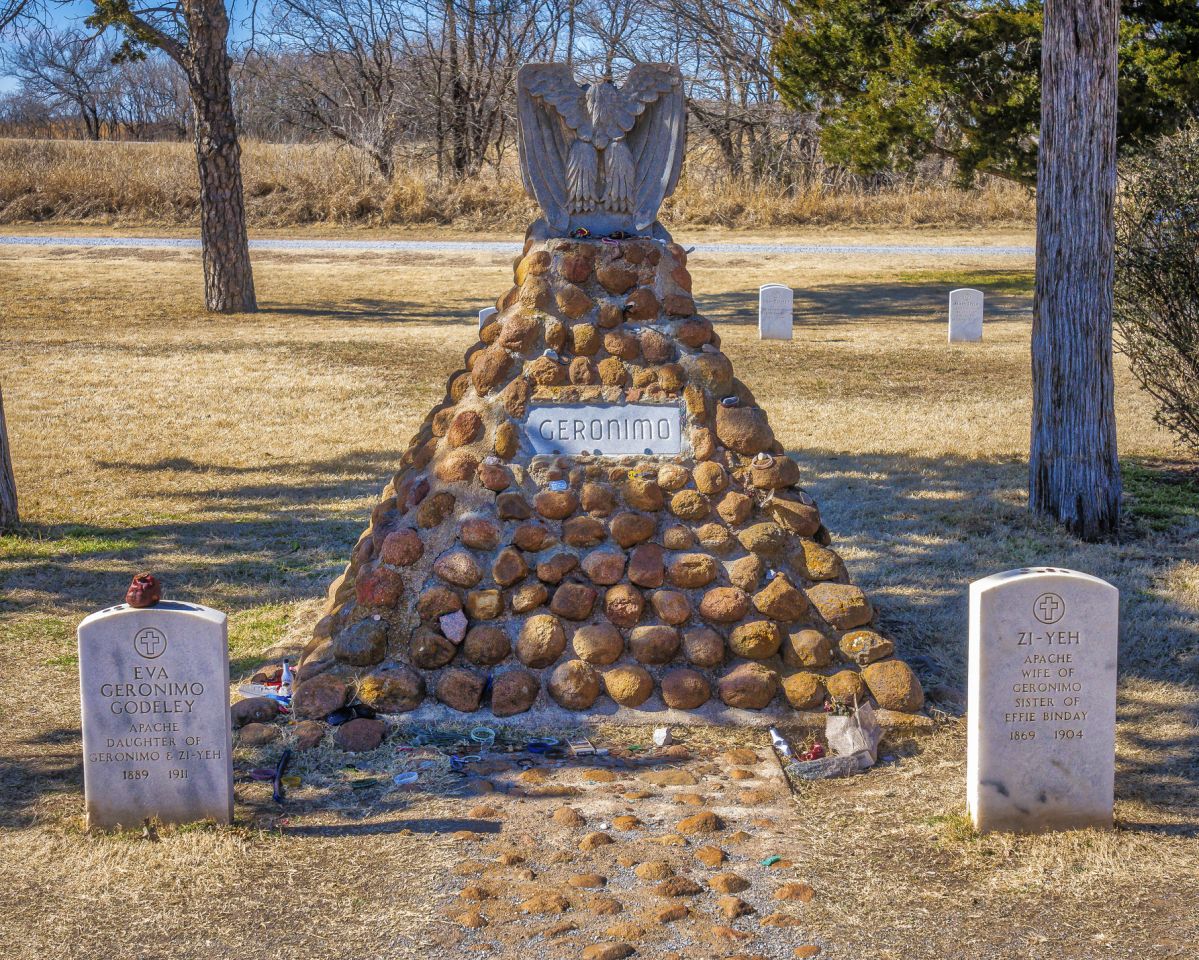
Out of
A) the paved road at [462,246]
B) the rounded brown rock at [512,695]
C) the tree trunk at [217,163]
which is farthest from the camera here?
the paved road at [462,246]

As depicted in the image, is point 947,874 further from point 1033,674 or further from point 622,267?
point 622,267

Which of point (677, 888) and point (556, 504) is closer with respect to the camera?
point (677, 888)

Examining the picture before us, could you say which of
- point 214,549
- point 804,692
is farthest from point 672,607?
point 214,549

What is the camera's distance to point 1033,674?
456 cm

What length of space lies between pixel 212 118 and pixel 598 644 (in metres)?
15.7

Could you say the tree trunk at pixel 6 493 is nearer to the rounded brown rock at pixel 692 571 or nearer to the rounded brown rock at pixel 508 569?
the rounded brown rock at pixel 508 569

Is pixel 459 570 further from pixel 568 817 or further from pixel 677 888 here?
pixel 677 888

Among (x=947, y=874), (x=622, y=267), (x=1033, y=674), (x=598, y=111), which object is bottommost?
(x=947, y=874)

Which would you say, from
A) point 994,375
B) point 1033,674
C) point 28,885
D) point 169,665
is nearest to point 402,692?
point 169,665

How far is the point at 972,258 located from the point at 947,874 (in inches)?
928

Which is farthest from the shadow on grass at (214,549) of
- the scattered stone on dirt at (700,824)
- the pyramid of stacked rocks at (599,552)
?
the scattered stone on dirt at (700,824)

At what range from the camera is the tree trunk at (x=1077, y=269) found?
837 cm

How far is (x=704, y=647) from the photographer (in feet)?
18.6

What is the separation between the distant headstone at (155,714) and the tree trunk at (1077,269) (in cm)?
603
